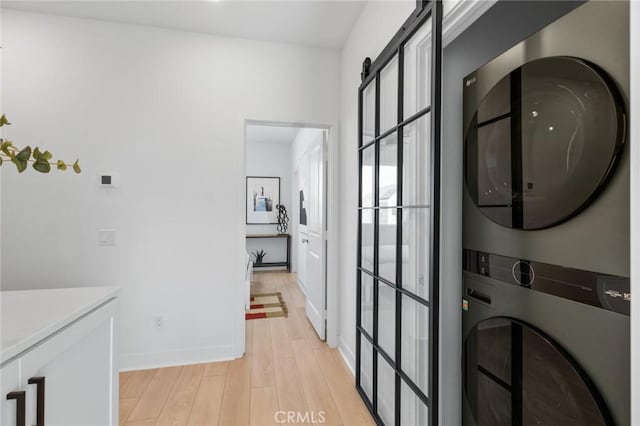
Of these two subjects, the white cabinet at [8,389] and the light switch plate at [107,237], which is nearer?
the white cabinet at [8,389]

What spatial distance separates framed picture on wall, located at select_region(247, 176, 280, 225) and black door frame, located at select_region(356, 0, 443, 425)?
4354 mm

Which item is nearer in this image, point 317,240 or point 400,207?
point 400,207

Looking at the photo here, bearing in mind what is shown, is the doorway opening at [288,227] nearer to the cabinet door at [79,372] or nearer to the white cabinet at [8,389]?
the cabinet door at [79,372]

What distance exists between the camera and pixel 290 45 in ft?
9.12

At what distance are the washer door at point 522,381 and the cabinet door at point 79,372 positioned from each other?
143cm

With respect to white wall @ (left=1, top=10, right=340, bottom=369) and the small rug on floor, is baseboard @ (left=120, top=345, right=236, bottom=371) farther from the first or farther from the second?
the small rug on floor

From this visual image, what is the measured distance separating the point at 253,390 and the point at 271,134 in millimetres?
4397

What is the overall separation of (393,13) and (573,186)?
57.7 inches

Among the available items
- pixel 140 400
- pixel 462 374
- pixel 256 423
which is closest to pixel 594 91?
pixel 462 374

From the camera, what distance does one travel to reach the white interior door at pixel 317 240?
2.94 m

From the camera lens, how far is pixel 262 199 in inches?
248

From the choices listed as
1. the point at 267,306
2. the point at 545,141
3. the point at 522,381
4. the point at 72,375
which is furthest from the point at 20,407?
the point at 267,306

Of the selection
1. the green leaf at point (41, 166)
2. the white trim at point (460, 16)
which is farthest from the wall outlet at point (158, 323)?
the white trim at point (460, 16)

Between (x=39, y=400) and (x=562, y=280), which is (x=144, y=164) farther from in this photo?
(x=562, y=280)
